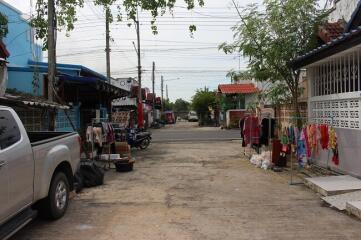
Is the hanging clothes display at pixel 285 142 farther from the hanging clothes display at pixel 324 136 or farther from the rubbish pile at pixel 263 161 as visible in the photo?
the hanging clothes display at pixel 324 136

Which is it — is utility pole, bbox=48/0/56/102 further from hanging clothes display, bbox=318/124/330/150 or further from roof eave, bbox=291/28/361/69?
hanging clothes display, bbox=318/124/330/150

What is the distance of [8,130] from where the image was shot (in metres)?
6.29

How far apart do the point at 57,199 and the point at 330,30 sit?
980cm

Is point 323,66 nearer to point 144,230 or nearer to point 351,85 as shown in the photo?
point 351,85

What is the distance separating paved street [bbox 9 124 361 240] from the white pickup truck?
422mm

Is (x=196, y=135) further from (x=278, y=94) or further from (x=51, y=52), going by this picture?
(x=51, y=52)

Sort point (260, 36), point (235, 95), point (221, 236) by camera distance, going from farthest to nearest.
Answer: point (235, 95) → point (260, 36) → point (221, 236)

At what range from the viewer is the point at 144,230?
6.94 meters

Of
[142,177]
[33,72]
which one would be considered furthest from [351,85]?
[33,72]

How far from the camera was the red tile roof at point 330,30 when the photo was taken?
13.7m

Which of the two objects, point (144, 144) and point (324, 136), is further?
point (144, 144)

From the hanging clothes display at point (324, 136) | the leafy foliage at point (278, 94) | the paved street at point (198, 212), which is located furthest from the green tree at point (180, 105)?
the hanging clothes display at point (324, 136)

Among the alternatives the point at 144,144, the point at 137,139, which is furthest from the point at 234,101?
the point at 137,139

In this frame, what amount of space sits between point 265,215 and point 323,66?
693 centimetres
